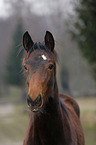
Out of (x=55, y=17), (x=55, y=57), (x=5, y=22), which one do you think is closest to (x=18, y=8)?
(x=5, y=22)

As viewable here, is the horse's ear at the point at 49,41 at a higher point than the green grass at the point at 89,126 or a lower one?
higher

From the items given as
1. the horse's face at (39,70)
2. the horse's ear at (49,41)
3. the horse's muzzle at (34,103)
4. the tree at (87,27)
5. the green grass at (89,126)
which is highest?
the tree at (87,27)

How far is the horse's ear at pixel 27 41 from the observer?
2.90 meters

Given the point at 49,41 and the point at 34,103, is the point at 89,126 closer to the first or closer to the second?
the point at 49,41

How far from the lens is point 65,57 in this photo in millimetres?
22656

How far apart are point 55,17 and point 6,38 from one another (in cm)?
1295

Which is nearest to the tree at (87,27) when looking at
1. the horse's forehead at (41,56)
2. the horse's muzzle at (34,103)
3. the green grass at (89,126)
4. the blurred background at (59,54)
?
the blurred background at (59,54)

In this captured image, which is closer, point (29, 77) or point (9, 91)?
point (29, 77)

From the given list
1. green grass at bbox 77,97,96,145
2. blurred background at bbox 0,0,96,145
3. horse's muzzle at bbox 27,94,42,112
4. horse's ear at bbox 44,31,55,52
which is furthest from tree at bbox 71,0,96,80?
horse's muzzle at bbox 27,94,42,112

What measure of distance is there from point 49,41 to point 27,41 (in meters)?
0.32

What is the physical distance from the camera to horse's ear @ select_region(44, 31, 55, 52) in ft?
9.32

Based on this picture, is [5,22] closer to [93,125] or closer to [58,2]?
[58,2]

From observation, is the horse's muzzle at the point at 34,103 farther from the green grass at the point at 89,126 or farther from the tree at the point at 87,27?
the green grass at the point at 89,126

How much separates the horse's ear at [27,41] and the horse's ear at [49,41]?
0.23m
